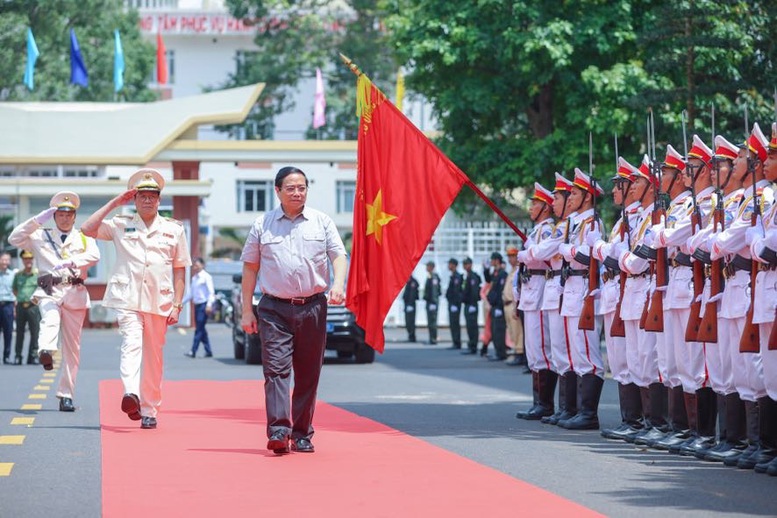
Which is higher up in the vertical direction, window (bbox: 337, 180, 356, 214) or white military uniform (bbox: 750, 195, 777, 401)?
window (bbox: 337, 180, 356, 214)

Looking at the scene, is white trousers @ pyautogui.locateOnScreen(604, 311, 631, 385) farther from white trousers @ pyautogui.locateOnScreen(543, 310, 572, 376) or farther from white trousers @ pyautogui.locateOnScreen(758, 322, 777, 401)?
white trousers @ pyautogui.locateOnScreen(758, 322, 777, 401)

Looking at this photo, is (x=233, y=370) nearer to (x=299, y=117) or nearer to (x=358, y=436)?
(x=358, y=436)

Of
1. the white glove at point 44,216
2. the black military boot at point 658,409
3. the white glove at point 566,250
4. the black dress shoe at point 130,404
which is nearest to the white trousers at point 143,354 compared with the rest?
the black dress shoe at point 130,404

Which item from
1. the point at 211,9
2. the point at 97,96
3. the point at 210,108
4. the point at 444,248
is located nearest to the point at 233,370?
the point at 444,248

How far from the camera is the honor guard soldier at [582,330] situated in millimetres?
12773

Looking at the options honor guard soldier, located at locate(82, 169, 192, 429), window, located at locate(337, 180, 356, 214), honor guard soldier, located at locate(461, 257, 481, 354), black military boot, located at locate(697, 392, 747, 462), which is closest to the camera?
Answer: black military boot, located at locate(697, 392, 747, 462)

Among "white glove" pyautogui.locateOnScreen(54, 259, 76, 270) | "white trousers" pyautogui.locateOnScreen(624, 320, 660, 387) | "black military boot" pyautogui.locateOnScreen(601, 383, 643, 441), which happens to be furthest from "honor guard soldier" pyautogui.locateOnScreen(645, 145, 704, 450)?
"white glove" pyautogui.locateOnScreen(54, 259, 76, 270)

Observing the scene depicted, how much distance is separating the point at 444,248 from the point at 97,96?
86.1ft

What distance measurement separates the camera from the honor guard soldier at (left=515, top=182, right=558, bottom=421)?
13461 millimetres

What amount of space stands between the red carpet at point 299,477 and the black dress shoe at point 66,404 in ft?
3.74

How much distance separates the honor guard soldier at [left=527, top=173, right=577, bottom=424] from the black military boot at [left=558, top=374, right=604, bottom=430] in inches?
9.7

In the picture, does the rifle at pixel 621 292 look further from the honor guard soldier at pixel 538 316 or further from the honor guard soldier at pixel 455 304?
the honor guard soldier at pixel 455 304

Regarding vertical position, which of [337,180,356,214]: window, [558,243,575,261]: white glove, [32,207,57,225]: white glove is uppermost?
[337,180,356,214]: window

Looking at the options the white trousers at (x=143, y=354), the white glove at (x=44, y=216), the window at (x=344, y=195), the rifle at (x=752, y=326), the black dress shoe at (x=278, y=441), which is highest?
the window at (x=344, y=195)
